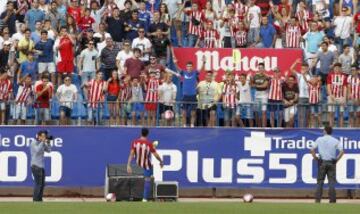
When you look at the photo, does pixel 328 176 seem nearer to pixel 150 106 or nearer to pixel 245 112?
pixel 245 112

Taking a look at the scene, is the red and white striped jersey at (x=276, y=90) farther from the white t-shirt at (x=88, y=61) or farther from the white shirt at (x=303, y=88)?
the white t-shirt at (x=88, y=61)

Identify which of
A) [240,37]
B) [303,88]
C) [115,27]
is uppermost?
[115,27]

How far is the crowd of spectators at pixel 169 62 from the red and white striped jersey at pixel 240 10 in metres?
0.04

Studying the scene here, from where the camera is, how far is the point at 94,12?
39.0m

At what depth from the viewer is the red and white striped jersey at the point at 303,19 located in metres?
39.4

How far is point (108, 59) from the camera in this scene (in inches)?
1453

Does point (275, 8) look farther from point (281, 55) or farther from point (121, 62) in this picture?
point (121, 62)

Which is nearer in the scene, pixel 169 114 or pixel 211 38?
pixel 169 114

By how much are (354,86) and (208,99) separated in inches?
165

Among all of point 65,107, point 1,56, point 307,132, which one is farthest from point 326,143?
point 1,56

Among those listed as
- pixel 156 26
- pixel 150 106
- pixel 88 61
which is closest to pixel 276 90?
pixel 150 106

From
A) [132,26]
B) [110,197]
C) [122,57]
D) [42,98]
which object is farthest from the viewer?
[132,26]

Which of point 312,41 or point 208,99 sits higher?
point 312,41
